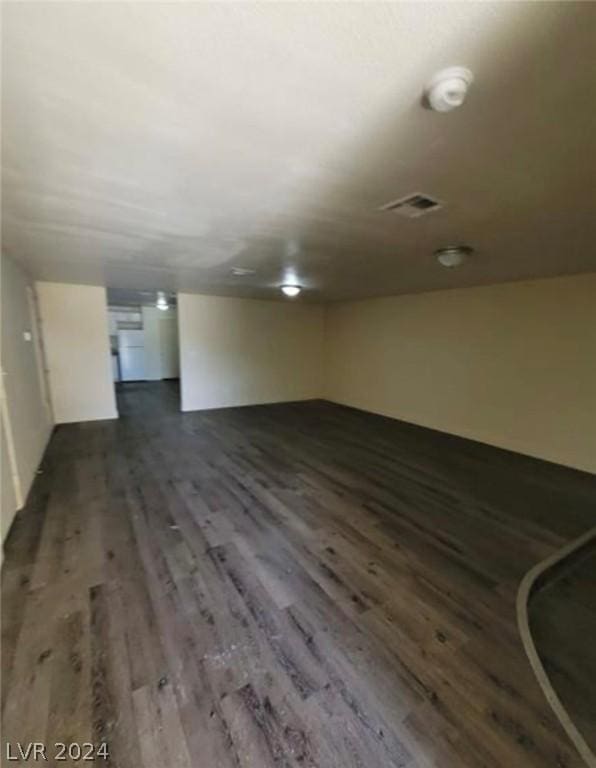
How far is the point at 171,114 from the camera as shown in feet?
4.10

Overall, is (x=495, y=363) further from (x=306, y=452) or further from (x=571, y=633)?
(x=571, y=633)

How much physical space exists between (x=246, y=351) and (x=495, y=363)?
4.31m

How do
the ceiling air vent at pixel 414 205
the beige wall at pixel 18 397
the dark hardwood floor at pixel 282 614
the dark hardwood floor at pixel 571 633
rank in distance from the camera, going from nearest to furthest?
1. the dark hardwood floor at pixel 282 614
2. the dark hardwood floor at pixel 571 633
3. the ceiling air vent at pixel 414 205
4. the beige wall at pixel 18 397

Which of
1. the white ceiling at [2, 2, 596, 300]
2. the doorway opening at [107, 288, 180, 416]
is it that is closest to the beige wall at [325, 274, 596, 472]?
the white ceiling at [2, 2, 596, 300]

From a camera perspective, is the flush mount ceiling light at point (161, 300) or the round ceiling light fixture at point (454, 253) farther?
the flush mount ceiling light at point (161, 300)

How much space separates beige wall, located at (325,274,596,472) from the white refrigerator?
20.2 feet

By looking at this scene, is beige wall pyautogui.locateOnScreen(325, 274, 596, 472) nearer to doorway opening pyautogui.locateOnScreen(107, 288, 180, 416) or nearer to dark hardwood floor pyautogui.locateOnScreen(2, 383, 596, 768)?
dark hardwood floor pyautogui.locateOnScreen(2, 383, 596, 768)

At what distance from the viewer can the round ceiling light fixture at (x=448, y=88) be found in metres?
1.03

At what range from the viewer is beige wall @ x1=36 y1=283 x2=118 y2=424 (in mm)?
5262

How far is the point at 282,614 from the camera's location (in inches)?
71.3

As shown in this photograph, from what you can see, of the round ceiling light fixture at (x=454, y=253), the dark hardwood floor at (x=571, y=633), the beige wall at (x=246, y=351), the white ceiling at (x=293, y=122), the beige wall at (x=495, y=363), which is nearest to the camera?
the white ceiling at (x=293, y=122)

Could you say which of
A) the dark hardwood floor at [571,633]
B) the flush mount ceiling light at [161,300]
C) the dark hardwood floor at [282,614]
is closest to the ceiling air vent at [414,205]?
the dark hardwood floor at [282,614]

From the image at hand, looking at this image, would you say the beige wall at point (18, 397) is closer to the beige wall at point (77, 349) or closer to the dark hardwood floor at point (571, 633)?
the beige wall at point (77, 349)

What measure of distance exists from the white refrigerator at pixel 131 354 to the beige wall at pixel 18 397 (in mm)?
4768
